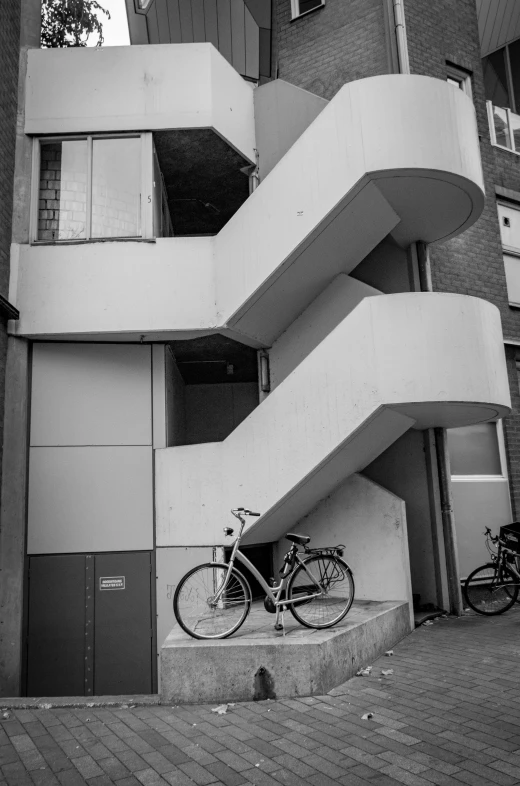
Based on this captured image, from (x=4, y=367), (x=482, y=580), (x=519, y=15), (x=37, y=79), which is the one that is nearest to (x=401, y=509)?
(x=482, y=580)

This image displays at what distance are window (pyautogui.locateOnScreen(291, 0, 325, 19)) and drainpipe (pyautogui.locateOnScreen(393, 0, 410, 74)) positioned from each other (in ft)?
5.45

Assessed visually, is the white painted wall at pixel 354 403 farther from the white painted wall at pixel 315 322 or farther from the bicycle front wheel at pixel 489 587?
the bicycle front wheel at pixel 489 587

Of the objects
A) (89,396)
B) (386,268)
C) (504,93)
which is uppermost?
(504,93)

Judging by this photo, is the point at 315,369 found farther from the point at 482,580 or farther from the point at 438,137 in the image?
the point at 482,580

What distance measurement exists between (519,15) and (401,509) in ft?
36.5

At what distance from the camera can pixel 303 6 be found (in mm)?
11805

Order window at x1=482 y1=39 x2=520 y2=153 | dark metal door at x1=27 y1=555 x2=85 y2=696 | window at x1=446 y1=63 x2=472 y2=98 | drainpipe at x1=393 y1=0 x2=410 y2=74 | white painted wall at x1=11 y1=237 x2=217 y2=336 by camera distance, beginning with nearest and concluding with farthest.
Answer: dark metal door at x1=27 y1=555 x2=85 y2=696
white painted wall at x1=11 y1=237 x2=217 y2=336
drainpipe at x1=393 y1=0 x2=410 y2=74
window at x1=446 y1=63 x2=472 y2=98
window at x1=482 y1=39 x2=520 y2=153

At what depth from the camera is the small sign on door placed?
8891mm

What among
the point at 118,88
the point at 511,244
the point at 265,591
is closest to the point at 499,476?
the point at 511,244

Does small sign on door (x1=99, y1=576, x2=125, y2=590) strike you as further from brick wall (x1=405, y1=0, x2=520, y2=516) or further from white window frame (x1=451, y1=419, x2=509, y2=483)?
brick wall (x1=405, y1=0, x2=520, y2=516)

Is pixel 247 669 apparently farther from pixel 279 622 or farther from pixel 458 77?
pixel 458 77

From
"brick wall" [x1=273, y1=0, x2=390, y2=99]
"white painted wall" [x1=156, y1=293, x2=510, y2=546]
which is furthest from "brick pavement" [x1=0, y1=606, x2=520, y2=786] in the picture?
"brick wall" [x1=273, y1=0, x2=390, y2=99]

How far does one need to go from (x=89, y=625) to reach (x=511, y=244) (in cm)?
967

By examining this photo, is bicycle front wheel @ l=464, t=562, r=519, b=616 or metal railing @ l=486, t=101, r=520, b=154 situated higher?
metal railing @ l=486, t=101, r=520, b=154
